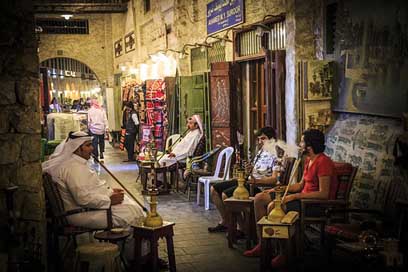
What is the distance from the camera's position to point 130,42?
59.8ft

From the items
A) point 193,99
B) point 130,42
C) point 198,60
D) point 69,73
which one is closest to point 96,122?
point 198,60

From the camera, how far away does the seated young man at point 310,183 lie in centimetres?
514

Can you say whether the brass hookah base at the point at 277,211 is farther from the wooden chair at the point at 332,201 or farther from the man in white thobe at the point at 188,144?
the man in white thobe at the point at 188,144

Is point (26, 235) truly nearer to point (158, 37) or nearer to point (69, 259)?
point (69, 259)

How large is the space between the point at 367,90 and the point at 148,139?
24.5 feet

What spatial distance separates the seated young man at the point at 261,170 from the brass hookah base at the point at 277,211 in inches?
53.7

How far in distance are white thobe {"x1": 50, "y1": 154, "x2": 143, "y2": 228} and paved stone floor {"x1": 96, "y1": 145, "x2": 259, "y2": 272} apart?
0.78 meters

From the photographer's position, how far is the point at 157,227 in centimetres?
476

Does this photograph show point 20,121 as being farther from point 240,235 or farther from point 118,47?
point 118,47

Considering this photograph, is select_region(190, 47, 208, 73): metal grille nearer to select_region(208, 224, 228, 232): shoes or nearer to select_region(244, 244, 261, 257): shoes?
select_region(208, 224, 228, 232): shoes

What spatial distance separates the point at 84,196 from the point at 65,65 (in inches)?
719

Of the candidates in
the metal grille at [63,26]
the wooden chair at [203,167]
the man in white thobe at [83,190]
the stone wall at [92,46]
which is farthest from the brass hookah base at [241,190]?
the metal grille at [63,26]

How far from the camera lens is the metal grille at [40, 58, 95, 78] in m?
21.8

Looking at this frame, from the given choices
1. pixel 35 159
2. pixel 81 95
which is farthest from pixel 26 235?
pixel 81 95
